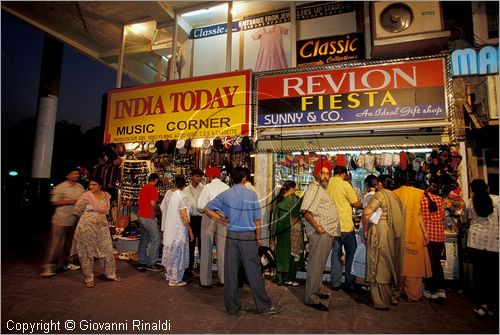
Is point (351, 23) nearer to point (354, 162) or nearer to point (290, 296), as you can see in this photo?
point (354, 162)

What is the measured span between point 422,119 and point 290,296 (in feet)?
13.4

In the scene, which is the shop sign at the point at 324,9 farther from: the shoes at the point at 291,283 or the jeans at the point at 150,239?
the shoes at the point at 291,283

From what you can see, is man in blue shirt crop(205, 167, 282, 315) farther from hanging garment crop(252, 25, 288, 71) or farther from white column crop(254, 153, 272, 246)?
hanging garment crop(252, 25, 288, 71)

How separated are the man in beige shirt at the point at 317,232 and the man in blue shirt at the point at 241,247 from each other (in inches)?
22.7

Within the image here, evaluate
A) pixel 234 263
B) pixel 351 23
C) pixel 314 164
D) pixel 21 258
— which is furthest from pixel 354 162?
pixel 21 258

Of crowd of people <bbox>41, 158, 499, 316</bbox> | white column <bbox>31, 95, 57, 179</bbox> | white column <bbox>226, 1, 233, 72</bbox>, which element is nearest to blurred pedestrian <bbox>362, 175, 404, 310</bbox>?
crowd of people <bbox>41, 158, 499, 316</bbox>

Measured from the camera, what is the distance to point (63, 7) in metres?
7.43

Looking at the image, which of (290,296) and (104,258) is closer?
(290,296)

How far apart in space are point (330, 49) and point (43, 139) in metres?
9.22

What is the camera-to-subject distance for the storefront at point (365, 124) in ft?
16.5

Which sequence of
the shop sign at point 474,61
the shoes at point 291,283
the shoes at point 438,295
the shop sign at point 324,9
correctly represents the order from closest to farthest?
the shoes at point 438,295, the shoes at point 291,283, the shop sign at point 474,61, the shop sign at point 324,9

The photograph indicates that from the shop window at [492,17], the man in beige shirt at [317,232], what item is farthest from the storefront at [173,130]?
the shop window at [492,17]

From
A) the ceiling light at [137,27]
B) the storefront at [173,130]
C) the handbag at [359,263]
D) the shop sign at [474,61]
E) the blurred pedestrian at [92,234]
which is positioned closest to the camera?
the handbag at [359,263]

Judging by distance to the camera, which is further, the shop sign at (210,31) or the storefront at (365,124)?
the shop sign at (210,31)
